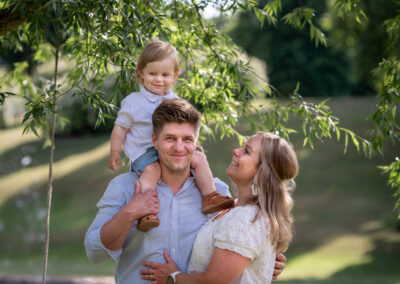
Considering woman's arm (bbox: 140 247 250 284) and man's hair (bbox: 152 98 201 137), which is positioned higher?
man's hair (bbox: 152 98 201 137)

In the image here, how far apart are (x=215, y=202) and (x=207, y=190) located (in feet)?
0.35

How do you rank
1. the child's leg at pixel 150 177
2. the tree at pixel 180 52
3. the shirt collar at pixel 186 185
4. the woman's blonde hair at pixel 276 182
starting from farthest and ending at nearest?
the tree at pixel 180 52 < the shirt collar at pixel 186 185 < the child's leg at pixel 150 177 < the woman's blonde hair at pixel 276 182

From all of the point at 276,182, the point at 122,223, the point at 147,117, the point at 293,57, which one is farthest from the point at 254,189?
the point at 293,57

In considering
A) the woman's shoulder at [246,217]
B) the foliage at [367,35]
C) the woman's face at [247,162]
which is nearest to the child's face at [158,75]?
the woman's face at [247,162]

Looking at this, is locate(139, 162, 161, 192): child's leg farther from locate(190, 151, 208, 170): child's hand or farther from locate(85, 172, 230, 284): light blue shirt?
locate(190, 151, 208, 170): child's hand

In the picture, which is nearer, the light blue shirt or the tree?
the light blue shirt

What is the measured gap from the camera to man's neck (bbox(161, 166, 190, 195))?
3.11 meters

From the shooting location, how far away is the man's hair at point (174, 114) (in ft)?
9.64

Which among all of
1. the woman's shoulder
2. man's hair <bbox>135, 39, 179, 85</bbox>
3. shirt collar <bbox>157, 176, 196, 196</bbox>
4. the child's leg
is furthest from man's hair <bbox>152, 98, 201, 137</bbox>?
the woman's shoulder

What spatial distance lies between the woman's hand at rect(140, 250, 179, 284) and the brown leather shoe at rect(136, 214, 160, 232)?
186 millimetres

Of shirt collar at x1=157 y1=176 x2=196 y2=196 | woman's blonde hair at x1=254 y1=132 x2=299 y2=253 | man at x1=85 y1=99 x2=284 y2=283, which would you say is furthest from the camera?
shirt collar at x1=157 y1=176 x2=196 y2=196

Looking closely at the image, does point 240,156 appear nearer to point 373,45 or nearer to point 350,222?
point 350,222

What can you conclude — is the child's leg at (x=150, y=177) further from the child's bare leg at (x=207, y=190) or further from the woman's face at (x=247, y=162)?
the woman's face at (x=247, y=162)

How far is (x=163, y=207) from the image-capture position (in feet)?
9.98
